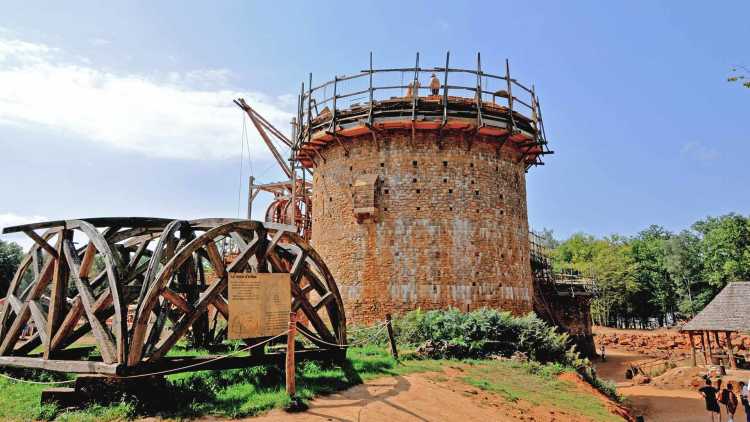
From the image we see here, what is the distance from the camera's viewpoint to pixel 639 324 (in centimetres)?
6212

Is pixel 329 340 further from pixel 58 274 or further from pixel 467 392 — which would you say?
pixel 58 274

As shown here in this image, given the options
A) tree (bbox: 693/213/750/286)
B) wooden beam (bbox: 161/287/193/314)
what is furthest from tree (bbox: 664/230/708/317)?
wooden beam (bbox: 161/287/193/314)

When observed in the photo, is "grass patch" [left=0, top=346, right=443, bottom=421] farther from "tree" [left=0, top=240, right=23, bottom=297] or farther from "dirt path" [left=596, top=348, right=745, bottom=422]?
"tree" [left=0, top=240, right=23, bottom=297]

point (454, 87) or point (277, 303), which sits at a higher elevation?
point (454, 87)

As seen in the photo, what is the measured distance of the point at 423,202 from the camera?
19016 mm

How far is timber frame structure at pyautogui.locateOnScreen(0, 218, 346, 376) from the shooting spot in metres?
8.02

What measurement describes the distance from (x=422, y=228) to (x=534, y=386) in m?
7.84

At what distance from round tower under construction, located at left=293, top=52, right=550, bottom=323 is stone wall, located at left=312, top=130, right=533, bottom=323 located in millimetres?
39

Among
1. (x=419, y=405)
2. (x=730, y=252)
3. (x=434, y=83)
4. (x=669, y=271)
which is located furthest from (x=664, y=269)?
(x=419, y=405)

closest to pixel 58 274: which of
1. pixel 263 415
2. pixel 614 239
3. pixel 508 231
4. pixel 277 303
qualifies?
pixel 277 303

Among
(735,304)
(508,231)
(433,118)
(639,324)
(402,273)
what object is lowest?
(639,324)

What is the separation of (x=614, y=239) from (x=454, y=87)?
2103 inches

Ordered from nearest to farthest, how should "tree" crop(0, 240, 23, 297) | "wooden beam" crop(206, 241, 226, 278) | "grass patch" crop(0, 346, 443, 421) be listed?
"grass patch" crop(0, 346, 443, 421)
"wooden beam" crop(206, 241, 226, 278)
"tree" crop(0, 240, 23, 297)

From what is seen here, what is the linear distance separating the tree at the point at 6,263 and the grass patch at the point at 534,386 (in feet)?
128
